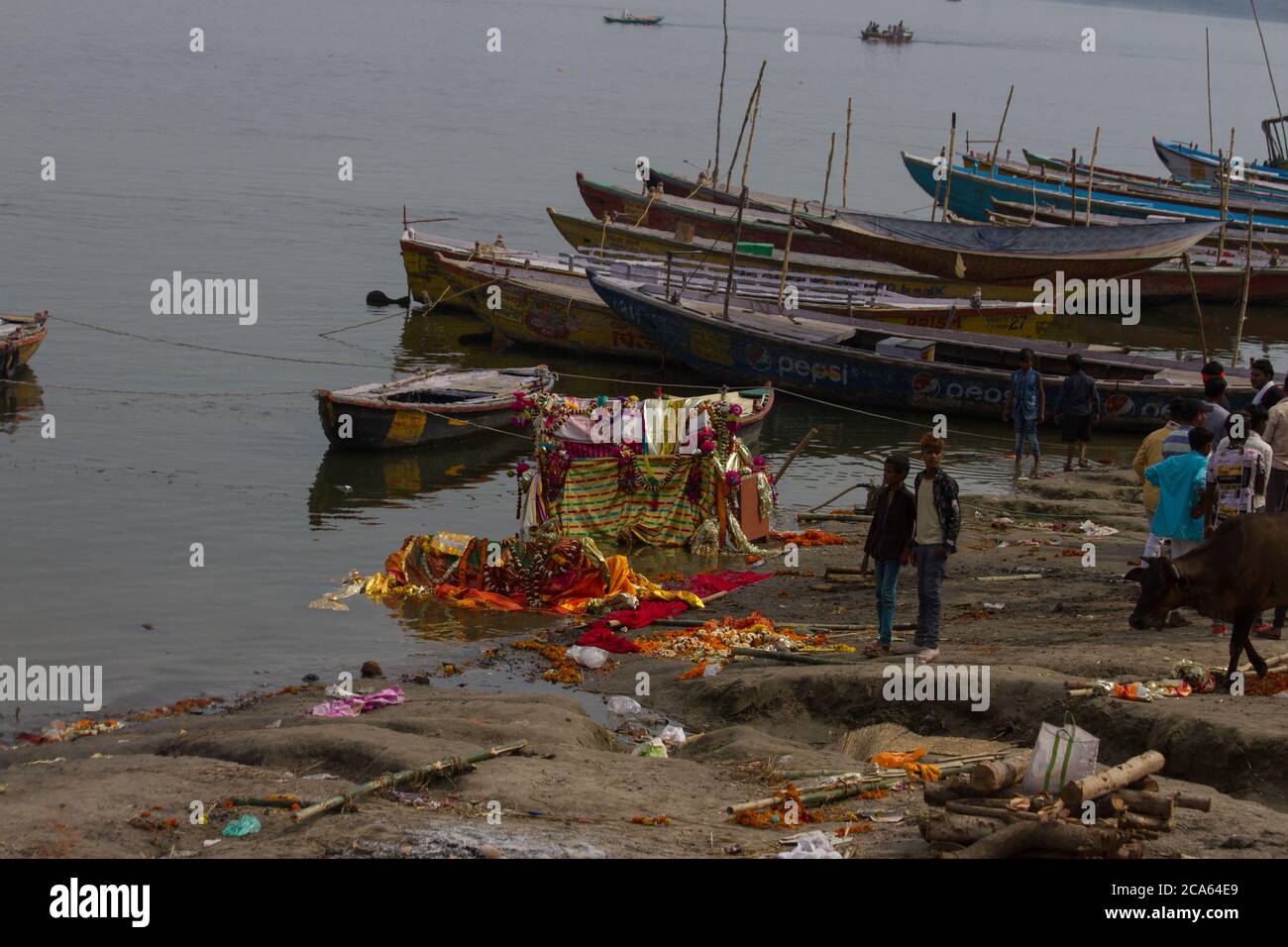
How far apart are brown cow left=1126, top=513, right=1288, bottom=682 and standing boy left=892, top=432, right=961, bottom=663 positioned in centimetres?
151

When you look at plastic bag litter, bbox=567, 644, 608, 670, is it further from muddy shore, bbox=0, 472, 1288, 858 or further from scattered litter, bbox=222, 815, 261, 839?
scattered litter, bbox=222, 815, 261, 839

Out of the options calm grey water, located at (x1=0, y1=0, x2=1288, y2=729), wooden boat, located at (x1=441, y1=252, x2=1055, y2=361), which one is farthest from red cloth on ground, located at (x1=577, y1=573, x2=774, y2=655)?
wooden boat, located at (x1=441, y1=252, x2=1055, y2=361)

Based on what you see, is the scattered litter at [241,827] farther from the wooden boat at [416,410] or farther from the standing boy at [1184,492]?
the wooden boat at [416,410]

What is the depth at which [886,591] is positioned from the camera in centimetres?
1231

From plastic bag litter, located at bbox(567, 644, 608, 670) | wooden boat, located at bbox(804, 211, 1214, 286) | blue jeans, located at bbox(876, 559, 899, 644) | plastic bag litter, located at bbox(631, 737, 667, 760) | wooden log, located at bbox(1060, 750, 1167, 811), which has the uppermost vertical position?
wooden boat, located at bbox(804, 211, 1214, 286)

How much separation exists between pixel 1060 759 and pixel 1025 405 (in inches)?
569

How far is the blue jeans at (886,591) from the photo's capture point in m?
12.2

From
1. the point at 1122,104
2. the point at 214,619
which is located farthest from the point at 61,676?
the point at 1122,104

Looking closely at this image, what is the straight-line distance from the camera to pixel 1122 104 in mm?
106562

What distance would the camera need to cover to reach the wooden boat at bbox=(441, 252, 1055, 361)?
29938 millimetres

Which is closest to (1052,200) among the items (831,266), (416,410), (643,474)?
(831,266)

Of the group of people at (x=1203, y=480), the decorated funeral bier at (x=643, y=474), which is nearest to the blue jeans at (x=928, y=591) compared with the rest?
the group of people at (x=1203, y=480)

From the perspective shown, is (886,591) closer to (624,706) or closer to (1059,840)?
(624,706)

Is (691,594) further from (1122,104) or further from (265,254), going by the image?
(1122,104)
